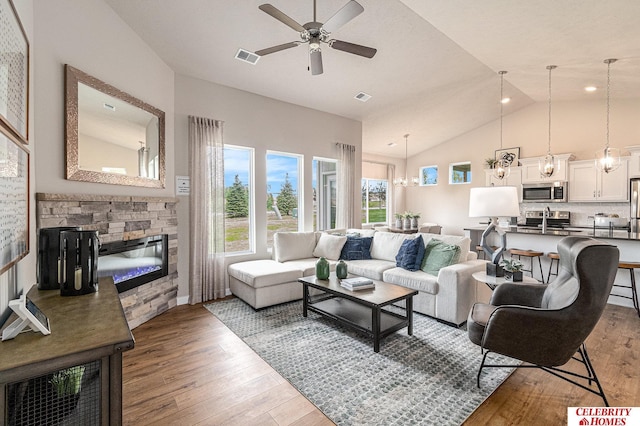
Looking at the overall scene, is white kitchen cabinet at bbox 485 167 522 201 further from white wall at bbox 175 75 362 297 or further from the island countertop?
white wall at bbox 175 75 362 297

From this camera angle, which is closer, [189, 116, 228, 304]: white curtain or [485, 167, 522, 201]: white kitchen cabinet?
[189, 116, 228, 304]: white curtain

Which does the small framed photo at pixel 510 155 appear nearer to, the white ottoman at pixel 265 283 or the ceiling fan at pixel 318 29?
the ceiling fan at pixel 318 29

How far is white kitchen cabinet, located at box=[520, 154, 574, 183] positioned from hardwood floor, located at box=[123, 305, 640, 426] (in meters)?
4.33

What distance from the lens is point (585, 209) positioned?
6.43 metres

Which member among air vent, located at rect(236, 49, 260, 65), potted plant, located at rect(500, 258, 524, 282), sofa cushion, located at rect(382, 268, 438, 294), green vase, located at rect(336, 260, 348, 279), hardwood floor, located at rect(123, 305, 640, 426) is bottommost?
hardwood floor, located at rect(123, 305, 640, 426)

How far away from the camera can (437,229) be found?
7777 mm

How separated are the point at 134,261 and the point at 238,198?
5.92 ft

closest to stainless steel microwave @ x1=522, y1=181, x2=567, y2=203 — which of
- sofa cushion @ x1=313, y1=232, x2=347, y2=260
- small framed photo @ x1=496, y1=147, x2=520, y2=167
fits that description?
small framed photo @ x1=496, y1=147, x2=520, y2=167

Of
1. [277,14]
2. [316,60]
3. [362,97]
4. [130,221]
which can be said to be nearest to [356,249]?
[362,97]

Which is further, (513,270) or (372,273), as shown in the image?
(372,273)

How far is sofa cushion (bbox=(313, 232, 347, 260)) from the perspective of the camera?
16.0 ft

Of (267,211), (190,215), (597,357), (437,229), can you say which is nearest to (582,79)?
(437,229)

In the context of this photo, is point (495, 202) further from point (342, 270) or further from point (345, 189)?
point (345, 189)

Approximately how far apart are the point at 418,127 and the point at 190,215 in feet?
18.1
